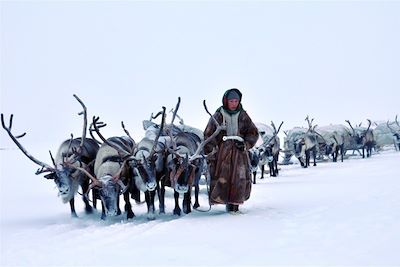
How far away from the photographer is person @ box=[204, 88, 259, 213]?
7465 millimetres

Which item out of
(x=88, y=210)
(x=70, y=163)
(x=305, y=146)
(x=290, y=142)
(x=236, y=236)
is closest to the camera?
(x=236, y=236)

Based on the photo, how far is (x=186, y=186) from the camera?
7.64 meters

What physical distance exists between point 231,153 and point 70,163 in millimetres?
2850

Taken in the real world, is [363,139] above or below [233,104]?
below

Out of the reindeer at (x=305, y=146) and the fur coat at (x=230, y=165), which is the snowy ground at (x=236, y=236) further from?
the reindeer at (x=305, y=146)

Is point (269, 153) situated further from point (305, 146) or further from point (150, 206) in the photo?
point (150, 206)

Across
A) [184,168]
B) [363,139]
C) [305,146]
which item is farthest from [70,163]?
[363,139]

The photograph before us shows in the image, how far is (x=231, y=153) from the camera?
7590 mm

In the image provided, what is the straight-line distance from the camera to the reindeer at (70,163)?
26.1 ft

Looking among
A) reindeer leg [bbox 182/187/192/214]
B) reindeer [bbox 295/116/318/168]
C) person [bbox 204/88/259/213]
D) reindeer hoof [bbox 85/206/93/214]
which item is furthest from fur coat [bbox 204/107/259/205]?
reindeer [bbox 295/116/318/168]

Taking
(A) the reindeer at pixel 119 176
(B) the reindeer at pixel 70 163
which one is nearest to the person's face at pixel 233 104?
(A) the reindeer at pixel 119 176

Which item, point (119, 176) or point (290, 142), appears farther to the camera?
point (290, 142)

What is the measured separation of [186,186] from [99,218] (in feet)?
5.86

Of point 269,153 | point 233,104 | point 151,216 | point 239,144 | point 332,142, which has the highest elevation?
point 233,104
